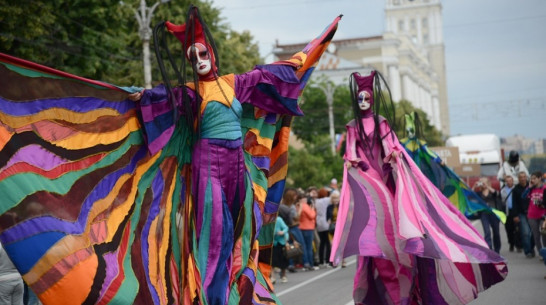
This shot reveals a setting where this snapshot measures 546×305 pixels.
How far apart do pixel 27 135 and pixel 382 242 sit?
4.29 metres

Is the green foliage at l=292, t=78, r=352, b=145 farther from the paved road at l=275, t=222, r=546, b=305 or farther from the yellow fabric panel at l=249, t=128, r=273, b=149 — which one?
the yellow fabric panel at l=249, t=128, r=273, b=149

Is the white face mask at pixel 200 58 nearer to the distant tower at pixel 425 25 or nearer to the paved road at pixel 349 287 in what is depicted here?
the paved road at pixel 349 287

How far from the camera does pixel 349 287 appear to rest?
1407cm

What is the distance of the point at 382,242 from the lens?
9.67m

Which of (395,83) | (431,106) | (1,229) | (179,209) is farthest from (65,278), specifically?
(431,106)

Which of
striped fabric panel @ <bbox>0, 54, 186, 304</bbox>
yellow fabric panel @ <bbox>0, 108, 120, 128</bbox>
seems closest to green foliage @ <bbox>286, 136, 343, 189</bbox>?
striped fabric panel @ <bbox>0, 54, 186, 304</bbox>

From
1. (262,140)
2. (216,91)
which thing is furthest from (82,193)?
(262,140)

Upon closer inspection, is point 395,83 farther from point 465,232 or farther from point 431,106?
point 465,232

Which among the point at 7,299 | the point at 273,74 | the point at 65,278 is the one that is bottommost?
the point at 7,299

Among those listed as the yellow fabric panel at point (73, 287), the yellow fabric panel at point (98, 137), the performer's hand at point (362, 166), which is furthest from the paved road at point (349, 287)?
the yellow fabric panel at point (73, 287)

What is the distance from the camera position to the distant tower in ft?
603

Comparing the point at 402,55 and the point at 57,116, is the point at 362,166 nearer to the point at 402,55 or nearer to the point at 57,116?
the point at 57,116

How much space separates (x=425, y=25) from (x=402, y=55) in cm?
7674

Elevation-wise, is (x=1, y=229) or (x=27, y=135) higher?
(x=27, y=135)
